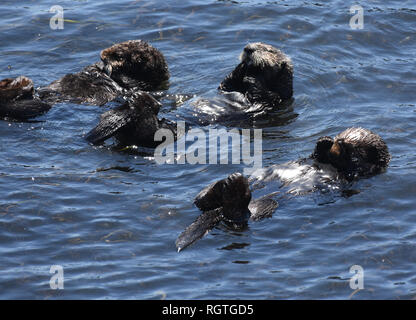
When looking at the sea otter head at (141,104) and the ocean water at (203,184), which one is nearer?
the ocean water at (203,184)

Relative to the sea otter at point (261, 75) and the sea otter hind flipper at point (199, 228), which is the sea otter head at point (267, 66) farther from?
the sea otter hind flipper at point (199, 228)

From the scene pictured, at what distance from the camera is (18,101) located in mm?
7629

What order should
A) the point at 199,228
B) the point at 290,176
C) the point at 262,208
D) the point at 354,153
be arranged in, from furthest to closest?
the point at 354,153 → the point at 290,176 → the point at 262,208 → the point at 199,228

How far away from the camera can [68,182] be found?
658 centimetres

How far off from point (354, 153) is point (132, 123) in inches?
84.3

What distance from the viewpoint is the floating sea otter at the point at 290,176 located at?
18.4 feet

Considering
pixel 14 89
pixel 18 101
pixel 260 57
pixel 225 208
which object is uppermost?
pixel 260 57

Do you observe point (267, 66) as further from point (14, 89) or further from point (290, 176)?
point (14, 89)

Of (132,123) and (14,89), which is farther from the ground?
(14,89)

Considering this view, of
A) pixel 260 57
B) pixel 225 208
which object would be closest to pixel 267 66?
pixel 260 57

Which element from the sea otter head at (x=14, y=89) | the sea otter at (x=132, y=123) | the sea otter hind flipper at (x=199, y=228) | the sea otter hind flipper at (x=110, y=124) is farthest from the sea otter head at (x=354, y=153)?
the sea otter head at (x=14, y=89)

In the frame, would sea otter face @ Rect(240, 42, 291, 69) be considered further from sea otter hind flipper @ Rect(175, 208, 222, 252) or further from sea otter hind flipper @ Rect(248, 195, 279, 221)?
sea otter hind flipper @ Rect(175, 208, 222, 252)

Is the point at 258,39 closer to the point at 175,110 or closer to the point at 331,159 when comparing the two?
the point at 175,110

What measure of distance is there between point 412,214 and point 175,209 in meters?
2.06
